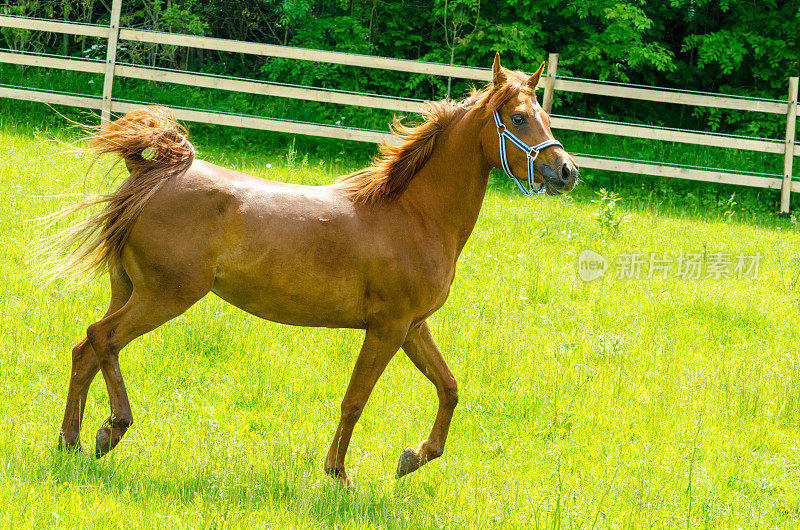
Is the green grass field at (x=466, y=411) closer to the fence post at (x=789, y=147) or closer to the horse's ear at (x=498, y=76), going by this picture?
the horse's ear at (x=498, y=76)

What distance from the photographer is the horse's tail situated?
4277 millimetres

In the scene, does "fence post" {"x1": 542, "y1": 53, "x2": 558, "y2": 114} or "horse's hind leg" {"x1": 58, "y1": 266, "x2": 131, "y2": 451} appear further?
"fence post" {"x1": 542, "y1": 53, "x2": 558, "y2": 114}

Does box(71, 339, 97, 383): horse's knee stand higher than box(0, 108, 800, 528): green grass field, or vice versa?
box(71, 339, 97, 383): horse's knee

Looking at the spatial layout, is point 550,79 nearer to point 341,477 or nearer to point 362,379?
point 362,379

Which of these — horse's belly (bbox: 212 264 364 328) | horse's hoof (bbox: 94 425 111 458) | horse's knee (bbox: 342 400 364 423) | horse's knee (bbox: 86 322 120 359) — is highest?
horse's belly (bbox: 212 264 364 328)

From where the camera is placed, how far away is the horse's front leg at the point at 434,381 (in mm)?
4773

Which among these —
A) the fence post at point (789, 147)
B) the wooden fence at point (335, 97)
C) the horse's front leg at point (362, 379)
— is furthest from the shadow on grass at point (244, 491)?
the fence post at point (789, 147)

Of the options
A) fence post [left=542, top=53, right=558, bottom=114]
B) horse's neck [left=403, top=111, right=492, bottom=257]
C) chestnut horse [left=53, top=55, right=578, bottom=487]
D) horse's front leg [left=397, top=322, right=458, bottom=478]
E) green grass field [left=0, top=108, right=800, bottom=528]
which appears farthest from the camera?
fence post [left=542, top=53, right=558, bottom=114]

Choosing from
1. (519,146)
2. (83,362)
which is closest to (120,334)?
(83,362)

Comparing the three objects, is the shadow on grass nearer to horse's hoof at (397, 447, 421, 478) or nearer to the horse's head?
horse's hoof at (397, 447, 421, 478)

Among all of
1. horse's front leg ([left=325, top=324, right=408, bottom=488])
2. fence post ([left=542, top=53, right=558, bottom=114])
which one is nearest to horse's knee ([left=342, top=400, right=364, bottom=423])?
horse's front leg ([left=325, top=324, right=408, bottom=488])

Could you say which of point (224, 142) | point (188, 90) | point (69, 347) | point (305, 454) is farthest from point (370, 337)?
point (188, 90)

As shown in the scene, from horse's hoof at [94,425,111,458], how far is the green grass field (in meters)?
0.06

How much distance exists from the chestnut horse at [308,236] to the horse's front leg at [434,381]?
1 cm
